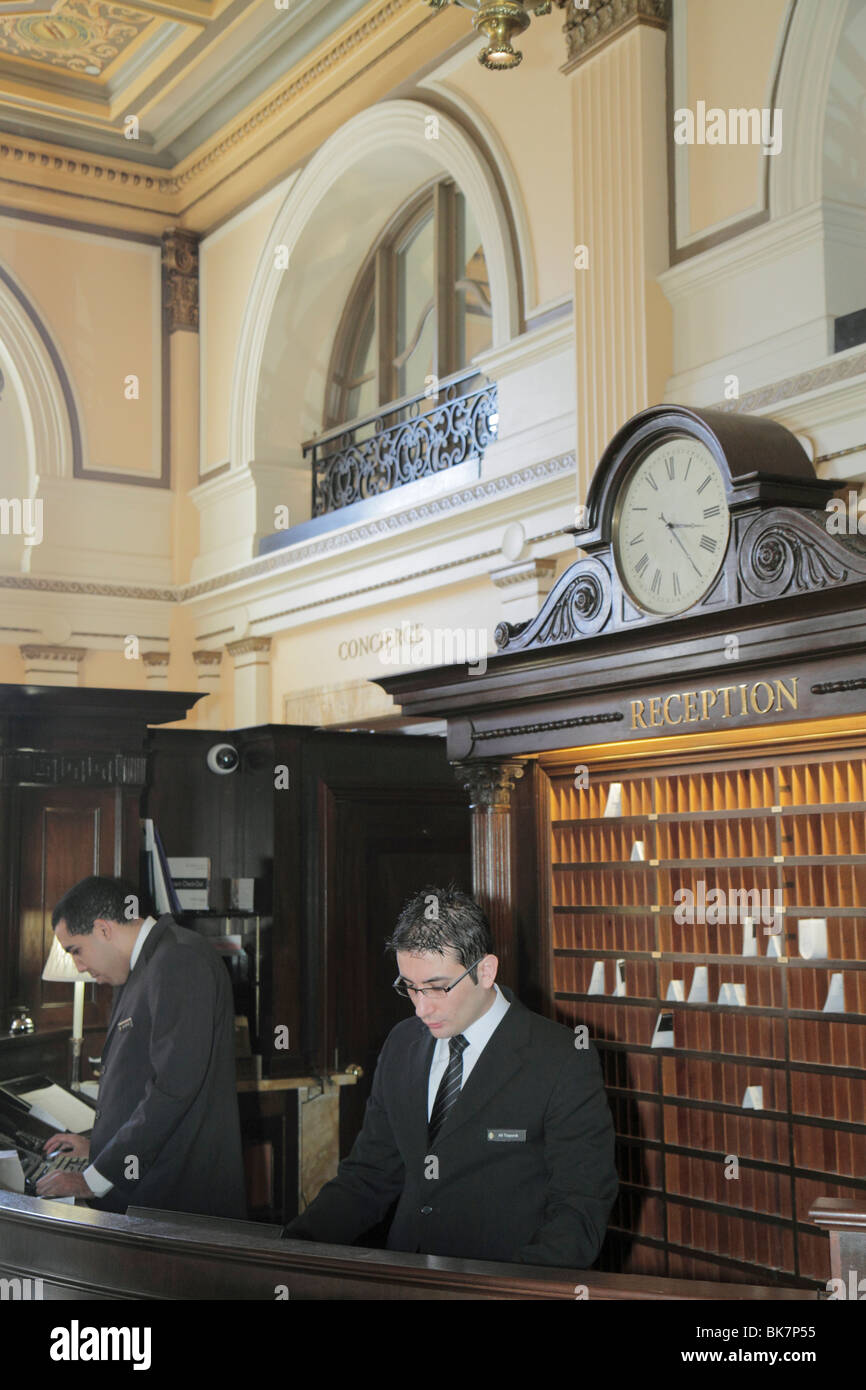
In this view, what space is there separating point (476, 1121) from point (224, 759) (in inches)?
184

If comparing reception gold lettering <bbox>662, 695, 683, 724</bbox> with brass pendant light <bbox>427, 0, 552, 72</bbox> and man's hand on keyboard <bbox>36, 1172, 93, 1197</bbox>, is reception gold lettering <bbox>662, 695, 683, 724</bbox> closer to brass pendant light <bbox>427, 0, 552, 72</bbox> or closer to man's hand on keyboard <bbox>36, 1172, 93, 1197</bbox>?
man's hand on keyboard <bbox>36, 1172, 93, 1197</bbox>

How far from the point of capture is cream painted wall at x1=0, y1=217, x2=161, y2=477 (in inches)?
426

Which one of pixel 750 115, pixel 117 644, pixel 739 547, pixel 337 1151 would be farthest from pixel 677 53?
pixel 117 644

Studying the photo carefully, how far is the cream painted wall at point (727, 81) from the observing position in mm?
5965

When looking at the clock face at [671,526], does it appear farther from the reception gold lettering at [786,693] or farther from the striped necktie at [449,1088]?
the striped necktie at [449,1088]

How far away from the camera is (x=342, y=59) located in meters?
9.23

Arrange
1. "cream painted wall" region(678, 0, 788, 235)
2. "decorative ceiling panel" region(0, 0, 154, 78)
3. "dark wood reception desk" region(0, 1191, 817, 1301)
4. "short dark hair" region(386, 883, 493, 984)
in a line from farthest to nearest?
"decorative ceiling panel" region(0, 0, 154, 78), "cream painted wall" region(678, 0, 788, 235), "short dark hair" region(386, 883, 493, 984), "dark wood reception desk" region(0, 1191, 817, 1301)

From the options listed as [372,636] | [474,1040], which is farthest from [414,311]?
[474,1040]

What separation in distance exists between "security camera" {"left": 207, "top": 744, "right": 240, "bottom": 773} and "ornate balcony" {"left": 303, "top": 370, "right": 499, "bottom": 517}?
2118 mm

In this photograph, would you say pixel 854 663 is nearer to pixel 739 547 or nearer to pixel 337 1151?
pixel 739 547

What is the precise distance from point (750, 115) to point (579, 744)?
2.99 m

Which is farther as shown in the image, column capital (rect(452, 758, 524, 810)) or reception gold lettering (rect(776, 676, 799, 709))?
column capital (rect(452, 758, 524, 810))

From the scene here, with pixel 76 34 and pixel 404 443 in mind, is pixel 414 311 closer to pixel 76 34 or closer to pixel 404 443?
pixel 404 443

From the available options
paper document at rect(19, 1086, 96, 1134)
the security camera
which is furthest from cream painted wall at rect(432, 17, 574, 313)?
paper document at rect(19, 1086, 96, 1134)
